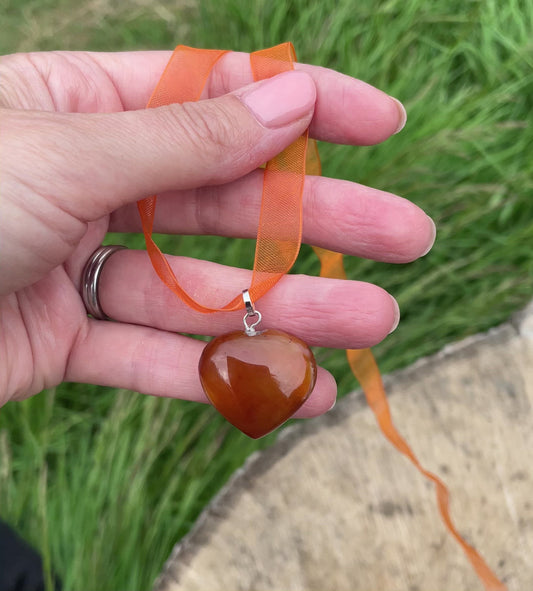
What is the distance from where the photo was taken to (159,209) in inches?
56.7

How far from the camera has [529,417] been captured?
1.39m

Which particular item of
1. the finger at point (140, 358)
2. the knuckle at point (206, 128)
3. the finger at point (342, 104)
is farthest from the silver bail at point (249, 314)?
the finger at point (342, 104)

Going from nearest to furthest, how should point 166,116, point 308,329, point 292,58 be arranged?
point 166,116 < point 308,329 < point 292,58

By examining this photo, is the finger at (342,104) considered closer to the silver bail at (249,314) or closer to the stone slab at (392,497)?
the silver bail at (249,314)

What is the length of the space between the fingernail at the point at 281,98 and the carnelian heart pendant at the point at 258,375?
0.41 meters

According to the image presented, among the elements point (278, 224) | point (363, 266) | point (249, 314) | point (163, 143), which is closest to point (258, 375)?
point (249, 314)

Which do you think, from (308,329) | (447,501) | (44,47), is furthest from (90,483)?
(44,47)

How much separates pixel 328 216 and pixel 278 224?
10cm

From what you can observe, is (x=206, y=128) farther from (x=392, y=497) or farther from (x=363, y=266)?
(x=392, y=497)

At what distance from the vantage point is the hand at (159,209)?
1.10 m

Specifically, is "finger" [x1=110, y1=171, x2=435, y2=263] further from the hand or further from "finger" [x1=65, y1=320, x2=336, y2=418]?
"finger" [x1=65, y1=320, x2=336, y2=418]

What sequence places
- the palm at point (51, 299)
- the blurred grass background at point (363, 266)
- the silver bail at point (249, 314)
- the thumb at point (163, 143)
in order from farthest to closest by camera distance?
the blurred grass background at point (363, 266), the palm at point (51, 299), the silver bail at point (249, 314), the thumb at point (163, 143)

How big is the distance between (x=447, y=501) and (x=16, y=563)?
1003 millimetres

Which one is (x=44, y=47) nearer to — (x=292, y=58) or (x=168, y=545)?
(x=292, y=58)
